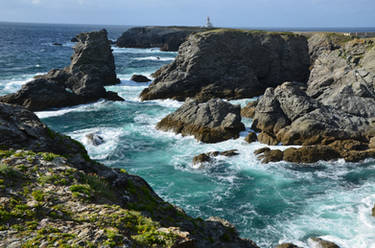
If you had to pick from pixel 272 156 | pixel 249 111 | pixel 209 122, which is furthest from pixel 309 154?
pixel 249 111

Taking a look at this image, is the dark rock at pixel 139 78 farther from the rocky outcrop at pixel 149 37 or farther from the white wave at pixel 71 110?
the rocky outcrop at pixel 149 37

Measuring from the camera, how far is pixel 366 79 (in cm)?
3759

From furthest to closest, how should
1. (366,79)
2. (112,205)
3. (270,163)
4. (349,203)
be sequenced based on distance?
(366,79)
(270,163)
(349,203)
(112,205)

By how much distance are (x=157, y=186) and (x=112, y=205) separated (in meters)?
16.0

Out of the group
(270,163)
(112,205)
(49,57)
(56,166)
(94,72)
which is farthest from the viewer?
(49,57)

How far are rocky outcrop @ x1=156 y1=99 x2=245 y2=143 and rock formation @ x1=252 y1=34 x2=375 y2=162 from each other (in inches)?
127

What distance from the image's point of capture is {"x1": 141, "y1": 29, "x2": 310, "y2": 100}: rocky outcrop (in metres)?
53.3

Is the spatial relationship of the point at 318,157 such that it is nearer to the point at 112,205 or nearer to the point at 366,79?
the point at 366,79

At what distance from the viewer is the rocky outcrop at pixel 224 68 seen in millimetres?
53344

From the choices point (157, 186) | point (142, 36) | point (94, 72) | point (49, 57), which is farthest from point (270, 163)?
point (142, 36)

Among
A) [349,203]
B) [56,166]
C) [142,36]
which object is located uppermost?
[142,36]

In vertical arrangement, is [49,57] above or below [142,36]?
below

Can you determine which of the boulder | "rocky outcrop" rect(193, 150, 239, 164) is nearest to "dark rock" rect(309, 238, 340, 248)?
the boulder

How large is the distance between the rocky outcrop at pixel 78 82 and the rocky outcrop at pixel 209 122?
20241 mm
